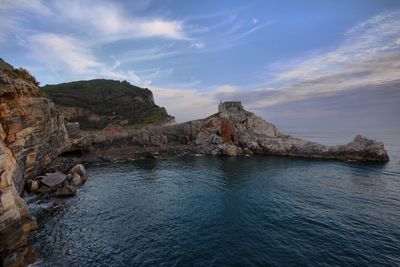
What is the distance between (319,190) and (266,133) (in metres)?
45.0

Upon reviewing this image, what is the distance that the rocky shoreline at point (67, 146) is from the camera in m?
22.6

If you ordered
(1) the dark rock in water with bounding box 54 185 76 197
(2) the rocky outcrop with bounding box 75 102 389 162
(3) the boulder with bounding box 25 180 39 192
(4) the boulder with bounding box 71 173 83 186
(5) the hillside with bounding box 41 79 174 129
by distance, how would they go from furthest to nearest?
(5) the hillside with bounding box 41 79 174 129 → (2) the rocky outcrop with bounding box 75 102 389 162 → (4) the boulder with bounding box 71 173 83 186 → (3) the boulder with bounding box 25 180 39 192 → (1) the dark rock in water with bounding box 54 185 76 197

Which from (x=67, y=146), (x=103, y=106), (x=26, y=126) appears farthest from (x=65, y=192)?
(x=103, y=106)

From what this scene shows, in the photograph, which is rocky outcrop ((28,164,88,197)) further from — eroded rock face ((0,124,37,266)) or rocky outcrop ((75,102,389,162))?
rocky outcrop ((75,102,389,162))

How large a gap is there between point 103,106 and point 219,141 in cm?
6412

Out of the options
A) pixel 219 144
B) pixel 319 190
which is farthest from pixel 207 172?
pixel 219 144

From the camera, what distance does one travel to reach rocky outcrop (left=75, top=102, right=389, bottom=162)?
69.4m

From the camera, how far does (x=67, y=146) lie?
6525 cm

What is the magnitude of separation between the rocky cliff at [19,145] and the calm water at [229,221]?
10.2ft

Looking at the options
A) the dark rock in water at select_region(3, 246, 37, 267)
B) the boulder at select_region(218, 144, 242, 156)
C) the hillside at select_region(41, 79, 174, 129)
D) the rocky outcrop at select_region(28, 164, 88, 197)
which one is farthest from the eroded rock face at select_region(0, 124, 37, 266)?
the hillside at select_region(41, 79, 174, 129)

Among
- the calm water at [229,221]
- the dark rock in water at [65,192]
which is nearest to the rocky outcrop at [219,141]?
the calm water at [229,221]

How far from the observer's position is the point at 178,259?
2114 centimetres

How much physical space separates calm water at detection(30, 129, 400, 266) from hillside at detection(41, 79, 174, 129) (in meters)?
61.2

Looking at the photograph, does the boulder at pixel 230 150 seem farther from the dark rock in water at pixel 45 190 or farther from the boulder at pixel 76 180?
the dark rock in water at pixel 45 190
